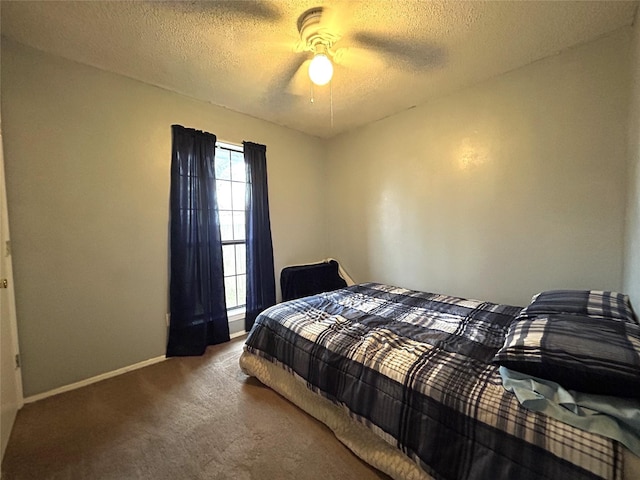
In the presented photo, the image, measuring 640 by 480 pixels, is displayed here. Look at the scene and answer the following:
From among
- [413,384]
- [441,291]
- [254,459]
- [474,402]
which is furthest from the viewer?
[441,291]

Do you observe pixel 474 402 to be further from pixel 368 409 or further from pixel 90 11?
pixel 90 11

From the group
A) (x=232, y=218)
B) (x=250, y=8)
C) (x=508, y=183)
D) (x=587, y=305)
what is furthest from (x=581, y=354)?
(x=232, y=218)

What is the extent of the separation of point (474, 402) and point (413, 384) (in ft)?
0.80

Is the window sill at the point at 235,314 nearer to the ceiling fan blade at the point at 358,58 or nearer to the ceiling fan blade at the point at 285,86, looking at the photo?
the ceiling fan blade at the point at 285,86

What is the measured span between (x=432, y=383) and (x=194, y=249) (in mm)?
2261

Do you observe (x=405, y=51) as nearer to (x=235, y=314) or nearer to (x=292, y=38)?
(x=292, y=38)

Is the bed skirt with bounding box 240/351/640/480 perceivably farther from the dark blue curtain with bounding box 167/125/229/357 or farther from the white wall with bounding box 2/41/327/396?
the white wall with bounding box 2/41/327/396

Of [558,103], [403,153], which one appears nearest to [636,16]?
[558,103]

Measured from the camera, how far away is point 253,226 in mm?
3037

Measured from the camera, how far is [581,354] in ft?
3.34

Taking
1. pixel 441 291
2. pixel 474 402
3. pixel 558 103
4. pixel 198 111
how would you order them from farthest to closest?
1. pixel 441 291
2. pixel 198 111
3. pixel 558 103
4. pixel 474 402

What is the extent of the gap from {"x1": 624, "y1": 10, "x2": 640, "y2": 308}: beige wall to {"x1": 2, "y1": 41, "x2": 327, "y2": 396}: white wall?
3.24 metres

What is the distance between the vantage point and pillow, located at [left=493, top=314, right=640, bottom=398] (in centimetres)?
93

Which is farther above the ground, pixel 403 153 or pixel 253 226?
pixel 403 153
